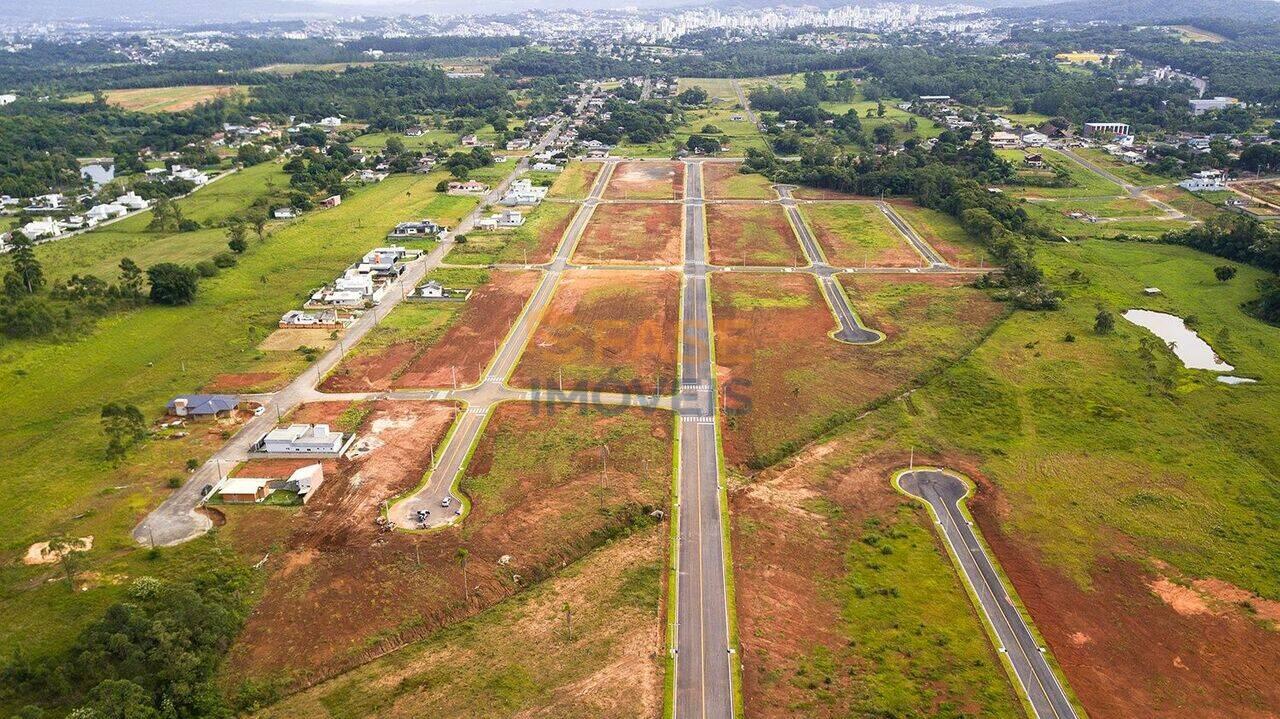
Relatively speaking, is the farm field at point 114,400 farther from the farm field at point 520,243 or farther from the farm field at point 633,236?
the farm field at point 633,236

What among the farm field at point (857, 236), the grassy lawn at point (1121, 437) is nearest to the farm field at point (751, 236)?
the farm field at point (857, 236)

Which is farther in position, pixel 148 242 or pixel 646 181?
pixel 646 181

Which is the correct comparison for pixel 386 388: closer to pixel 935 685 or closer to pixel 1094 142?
pixel 935 685

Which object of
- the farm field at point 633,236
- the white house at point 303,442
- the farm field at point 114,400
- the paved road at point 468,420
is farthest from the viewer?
the farm field at point 633,236

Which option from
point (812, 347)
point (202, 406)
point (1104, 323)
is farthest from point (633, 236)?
point (202, 406)

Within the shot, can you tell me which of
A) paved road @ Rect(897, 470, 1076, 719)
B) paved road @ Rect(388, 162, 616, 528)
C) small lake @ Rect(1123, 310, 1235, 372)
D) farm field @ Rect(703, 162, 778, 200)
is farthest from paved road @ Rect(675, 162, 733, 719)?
farm field @ Rect(703, 162, 778, 200)

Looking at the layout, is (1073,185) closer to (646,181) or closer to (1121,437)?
(646,181)
